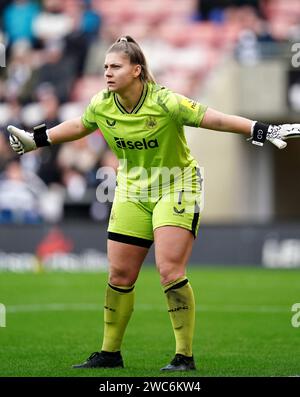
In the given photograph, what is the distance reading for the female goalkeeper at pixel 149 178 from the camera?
297 inches

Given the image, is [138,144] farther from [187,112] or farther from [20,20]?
[20,20]

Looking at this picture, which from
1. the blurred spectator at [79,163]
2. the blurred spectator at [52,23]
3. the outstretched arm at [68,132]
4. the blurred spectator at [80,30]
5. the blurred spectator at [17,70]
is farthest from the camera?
the blurred spectator at [52,23]

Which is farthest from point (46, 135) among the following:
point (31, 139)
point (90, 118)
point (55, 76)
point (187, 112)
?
point (55, 76)

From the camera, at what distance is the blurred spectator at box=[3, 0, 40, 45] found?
23844 mm

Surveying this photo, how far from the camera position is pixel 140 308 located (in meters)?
12.9

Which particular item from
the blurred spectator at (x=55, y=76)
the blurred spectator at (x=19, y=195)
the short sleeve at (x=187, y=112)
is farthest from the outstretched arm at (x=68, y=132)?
the blurred spectator at (x=55, y=76)

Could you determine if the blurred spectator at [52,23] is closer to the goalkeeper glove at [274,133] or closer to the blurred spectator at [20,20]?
the blurred spectator at [20,20]

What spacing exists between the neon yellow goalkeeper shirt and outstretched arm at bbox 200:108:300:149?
79 mm

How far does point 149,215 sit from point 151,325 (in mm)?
3568

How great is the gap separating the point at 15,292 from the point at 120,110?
7479 millimetres

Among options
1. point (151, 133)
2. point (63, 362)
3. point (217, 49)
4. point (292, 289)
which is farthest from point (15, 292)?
point (217, 49)

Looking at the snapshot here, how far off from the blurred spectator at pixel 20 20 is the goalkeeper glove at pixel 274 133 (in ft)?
55.2

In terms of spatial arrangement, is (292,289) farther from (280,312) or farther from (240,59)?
(240,59)

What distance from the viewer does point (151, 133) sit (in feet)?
24.8
